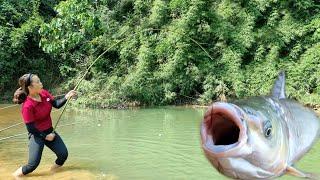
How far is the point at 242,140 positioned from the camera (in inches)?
72.8

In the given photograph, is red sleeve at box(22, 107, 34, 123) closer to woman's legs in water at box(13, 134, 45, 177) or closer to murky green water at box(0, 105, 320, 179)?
woman's legs in water at box(13, 134, 45, 177)

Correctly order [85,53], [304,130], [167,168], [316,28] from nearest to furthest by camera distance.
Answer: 1. [304,130]
2. [167,168]
3. [316,28]
4. [85,53]

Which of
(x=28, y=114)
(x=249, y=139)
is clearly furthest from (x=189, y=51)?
(x=249, y=139)

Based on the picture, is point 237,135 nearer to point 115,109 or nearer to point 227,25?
point 115,109

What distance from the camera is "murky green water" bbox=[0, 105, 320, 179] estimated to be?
23.2 feet

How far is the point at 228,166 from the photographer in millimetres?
1938

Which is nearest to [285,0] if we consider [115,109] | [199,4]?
[199,4]

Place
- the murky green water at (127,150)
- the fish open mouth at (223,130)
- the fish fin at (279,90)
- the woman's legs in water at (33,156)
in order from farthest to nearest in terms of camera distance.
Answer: the murky green water at (127,150), the woman's legs in water at (33,156), the fish fin at (279,90), the fish open mouth at (223,130)

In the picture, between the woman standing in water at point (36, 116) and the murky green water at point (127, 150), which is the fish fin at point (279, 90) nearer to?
the woman standing in water at point (36, 116)

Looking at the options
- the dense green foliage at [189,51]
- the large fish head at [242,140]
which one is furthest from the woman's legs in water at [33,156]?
the dense green foliage at [189,51]

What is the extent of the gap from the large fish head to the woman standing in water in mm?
4586

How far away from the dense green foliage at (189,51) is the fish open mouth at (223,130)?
569 inches

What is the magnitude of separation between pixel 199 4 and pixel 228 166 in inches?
647

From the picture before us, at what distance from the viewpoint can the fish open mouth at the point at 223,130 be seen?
6.04 feet
